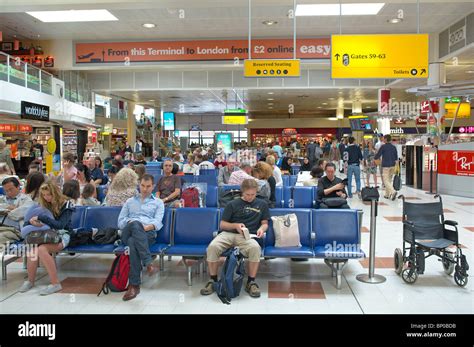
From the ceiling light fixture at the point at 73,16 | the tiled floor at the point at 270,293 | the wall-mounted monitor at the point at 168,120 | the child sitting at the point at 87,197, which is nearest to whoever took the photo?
the tiled floor at the point at 270,293

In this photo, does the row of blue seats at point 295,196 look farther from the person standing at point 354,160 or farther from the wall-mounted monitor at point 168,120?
the wall-mounted monitor at point 168,120

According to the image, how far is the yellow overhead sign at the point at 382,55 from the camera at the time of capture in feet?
32.1

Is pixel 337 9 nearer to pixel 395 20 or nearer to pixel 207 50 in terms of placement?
pixel 395 20

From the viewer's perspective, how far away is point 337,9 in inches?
457

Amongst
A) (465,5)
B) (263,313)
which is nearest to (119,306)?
(263,313)

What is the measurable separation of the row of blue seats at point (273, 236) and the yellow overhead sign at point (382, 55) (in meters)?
5.46

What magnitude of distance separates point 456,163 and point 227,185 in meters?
7.81

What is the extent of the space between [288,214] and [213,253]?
3.51 feet

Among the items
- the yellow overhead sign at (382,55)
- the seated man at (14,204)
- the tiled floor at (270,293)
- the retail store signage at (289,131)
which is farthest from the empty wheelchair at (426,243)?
the retail store signage at (289,131)

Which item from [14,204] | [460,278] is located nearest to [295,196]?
[460,278]

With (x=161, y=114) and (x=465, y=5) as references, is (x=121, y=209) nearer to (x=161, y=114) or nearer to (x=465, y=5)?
(x=465, y=5)

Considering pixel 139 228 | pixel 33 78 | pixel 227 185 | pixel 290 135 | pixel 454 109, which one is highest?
pixel 454 109

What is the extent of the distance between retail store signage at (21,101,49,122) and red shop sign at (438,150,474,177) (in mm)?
12601

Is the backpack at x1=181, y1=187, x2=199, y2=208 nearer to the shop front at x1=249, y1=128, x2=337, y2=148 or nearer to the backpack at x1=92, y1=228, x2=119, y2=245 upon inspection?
the backpack at x1=92, y1=228, x2=119, y2=245
